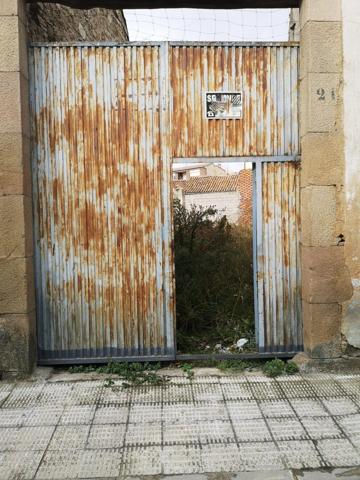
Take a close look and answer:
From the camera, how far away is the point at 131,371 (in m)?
5.13

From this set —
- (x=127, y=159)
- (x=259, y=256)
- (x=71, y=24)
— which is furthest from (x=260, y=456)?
(x=71, y=24)

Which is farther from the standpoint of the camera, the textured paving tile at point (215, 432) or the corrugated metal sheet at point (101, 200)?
the corrugated metal sheet at point (101, 200)

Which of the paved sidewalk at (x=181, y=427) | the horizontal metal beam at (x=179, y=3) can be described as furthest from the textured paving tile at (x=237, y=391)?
the horizontal metal beam at (x=179, y=3)

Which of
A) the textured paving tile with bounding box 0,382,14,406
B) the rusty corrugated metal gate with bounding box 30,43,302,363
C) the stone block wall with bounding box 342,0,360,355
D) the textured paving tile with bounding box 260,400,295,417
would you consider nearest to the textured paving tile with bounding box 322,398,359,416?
the textured paving tile with bounding box 260,400,295,417

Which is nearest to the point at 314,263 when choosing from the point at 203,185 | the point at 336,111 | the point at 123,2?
the point at 336,111

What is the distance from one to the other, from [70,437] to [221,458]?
124cm

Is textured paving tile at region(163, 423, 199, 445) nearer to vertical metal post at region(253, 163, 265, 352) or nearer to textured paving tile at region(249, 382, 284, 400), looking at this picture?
textured paving tile at region(249, 382, 284, 400)

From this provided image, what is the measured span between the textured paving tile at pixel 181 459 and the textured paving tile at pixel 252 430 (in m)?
0.42

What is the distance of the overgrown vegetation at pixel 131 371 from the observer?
4884 mm

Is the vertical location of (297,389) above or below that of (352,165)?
below

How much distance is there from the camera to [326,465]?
336 centimetres

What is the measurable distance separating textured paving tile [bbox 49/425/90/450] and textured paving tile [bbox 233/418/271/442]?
4.10ft

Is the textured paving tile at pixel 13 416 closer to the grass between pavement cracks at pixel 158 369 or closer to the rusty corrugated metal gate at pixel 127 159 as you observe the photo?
the grass between pavement cracks at pixel 158 369

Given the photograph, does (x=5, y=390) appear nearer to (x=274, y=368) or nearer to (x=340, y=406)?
(x=274, y=368)
